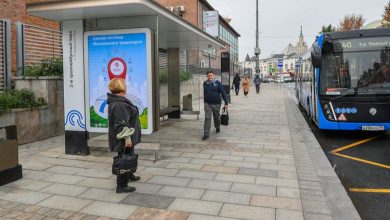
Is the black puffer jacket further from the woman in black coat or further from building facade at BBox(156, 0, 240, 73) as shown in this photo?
building facade at BBox(156, 0, 240, 73)

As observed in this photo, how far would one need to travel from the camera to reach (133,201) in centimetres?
495

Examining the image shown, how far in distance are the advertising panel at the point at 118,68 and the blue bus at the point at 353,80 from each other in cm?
495

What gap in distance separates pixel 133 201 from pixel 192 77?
16182mm

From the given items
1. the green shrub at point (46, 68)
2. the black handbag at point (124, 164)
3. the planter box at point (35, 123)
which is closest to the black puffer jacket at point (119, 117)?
the black handbag at point (124, 164)

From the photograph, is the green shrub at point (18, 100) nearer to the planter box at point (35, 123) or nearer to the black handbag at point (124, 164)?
the planter box at point (35, 123)

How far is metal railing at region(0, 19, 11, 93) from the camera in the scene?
946cm

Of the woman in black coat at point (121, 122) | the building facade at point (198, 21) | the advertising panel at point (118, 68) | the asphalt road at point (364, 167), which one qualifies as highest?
the building facade at point (198, 21)

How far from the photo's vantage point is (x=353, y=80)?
986 cm

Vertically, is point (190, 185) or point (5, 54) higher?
point (5, 54)

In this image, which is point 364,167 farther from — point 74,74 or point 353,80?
point 74,74

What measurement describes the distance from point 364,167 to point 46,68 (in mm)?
8115

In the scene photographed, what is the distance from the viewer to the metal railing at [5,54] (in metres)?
9.46

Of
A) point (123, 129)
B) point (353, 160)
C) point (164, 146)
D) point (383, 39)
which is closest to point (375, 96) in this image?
point (383, 39)

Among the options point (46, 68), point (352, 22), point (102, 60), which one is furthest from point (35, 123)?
point (352, 22)
